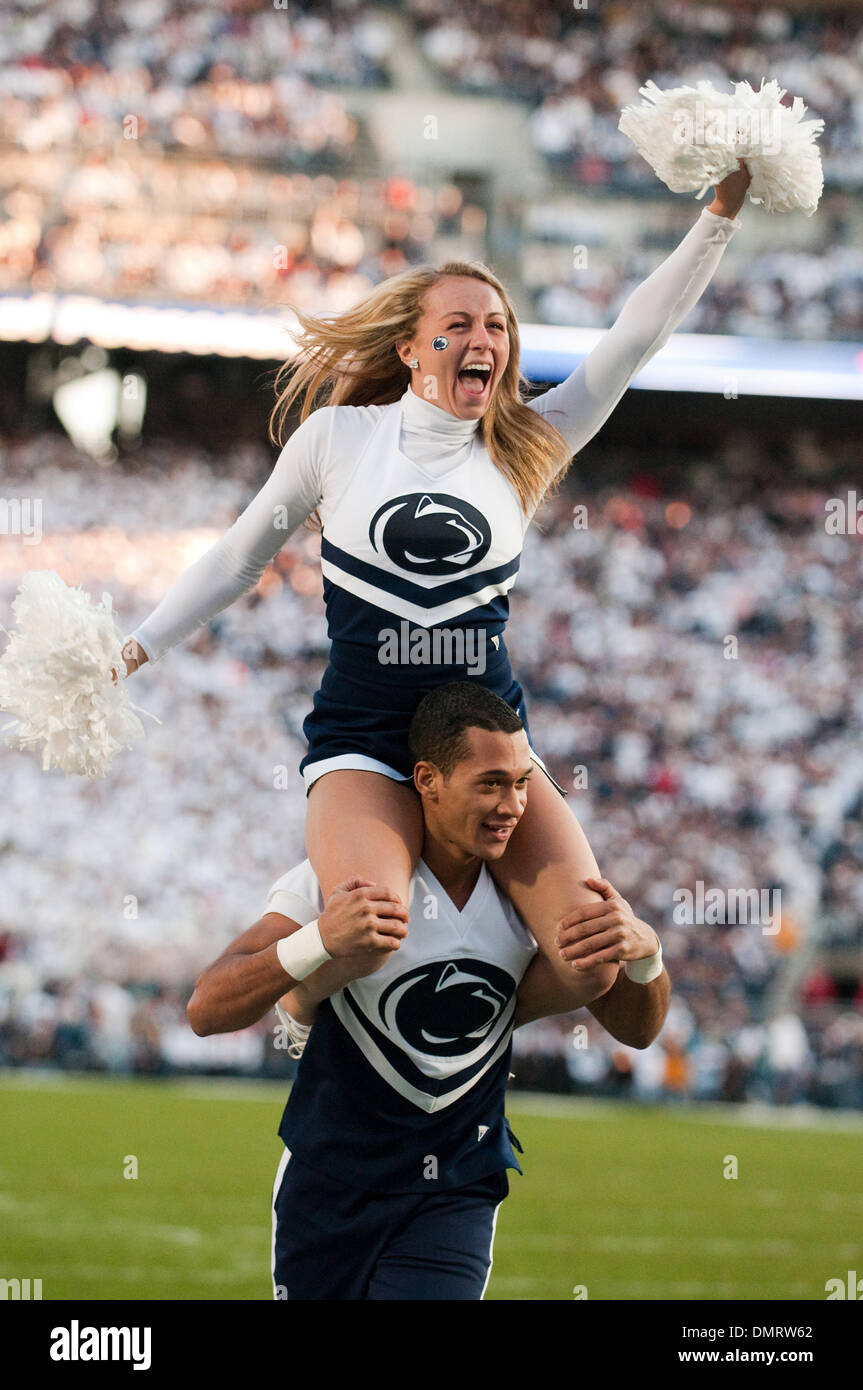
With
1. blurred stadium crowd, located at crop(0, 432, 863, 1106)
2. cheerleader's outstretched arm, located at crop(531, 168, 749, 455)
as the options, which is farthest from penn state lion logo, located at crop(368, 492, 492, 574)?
blurred stadium crowd, located at crop(0, 432, 863, 1106)

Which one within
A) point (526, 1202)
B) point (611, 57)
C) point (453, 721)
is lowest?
point (526, 1202)

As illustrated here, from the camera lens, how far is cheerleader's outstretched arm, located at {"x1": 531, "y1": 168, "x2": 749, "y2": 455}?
11.8 ft

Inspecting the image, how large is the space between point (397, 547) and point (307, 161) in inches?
603

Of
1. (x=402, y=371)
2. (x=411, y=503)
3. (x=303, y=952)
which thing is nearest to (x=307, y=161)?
(x=402, y=371)

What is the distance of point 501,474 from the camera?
11.6ft

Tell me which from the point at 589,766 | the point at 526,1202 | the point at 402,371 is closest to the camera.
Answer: the point at 402,371

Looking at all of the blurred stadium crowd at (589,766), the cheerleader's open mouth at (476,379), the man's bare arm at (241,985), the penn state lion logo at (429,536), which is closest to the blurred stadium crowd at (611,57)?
the blurred stadium crowd at (589,766)

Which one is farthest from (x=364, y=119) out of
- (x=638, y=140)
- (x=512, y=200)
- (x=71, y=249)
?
(x=638, y=140)

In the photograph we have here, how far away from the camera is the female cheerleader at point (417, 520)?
10.9 ft

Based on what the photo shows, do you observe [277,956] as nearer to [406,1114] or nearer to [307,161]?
[406,1114]

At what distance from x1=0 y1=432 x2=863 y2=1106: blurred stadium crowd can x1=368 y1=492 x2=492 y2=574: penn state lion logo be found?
11148mm

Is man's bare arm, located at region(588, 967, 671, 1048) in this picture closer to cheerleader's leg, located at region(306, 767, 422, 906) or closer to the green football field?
cheerleader's leg, located at region(306, 767, 422, 906)

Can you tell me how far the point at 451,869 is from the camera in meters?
3.35

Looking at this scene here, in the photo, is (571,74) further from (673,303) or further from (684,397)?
(673,303)
